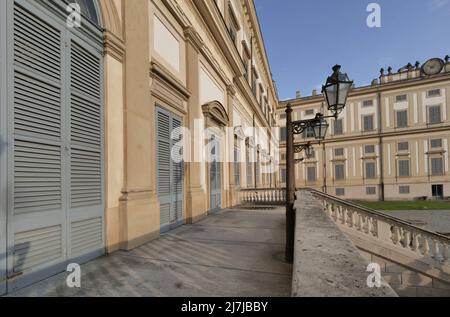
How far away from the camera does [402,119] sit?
32875 mm

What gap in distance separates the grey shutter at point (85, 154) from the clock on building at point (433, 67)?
1605 inches

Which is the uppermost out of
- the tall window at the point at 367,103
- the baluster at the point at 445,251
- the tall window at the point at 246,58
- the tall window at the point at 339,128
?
the tall window at the point at 367,103

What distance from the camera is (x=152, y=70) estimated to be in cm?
561

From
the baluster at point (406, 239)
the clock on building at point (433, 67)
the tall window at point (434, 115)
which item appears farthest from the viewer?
the clock on building at point (433, 67)

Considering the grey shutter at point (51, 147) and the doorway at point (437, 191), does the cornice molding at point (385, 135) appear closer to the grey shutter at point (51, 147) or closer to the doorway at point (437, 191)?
the doorway at point (437, 191)

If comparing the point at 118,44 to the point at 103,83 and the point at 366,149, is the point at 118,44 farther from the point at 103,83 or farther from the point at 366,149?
the point at 366,149

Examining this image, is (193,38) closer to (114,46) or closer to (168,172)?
(114,46)

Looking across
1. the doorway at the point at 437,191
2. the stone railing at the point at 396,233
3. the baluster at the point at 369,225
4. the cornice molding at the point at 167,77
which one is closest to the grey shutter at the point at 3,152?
the cornice molding at the point at 167,77

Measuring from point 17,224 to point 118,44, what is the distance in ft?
11.0

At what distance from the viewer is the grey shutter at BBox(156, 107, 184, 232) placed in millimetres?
6004

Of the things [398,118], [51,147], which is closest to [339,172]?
[398,118]

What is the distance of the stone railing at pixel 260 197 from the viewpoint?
13314 mm

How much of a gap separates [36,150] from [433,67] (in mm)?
42938
